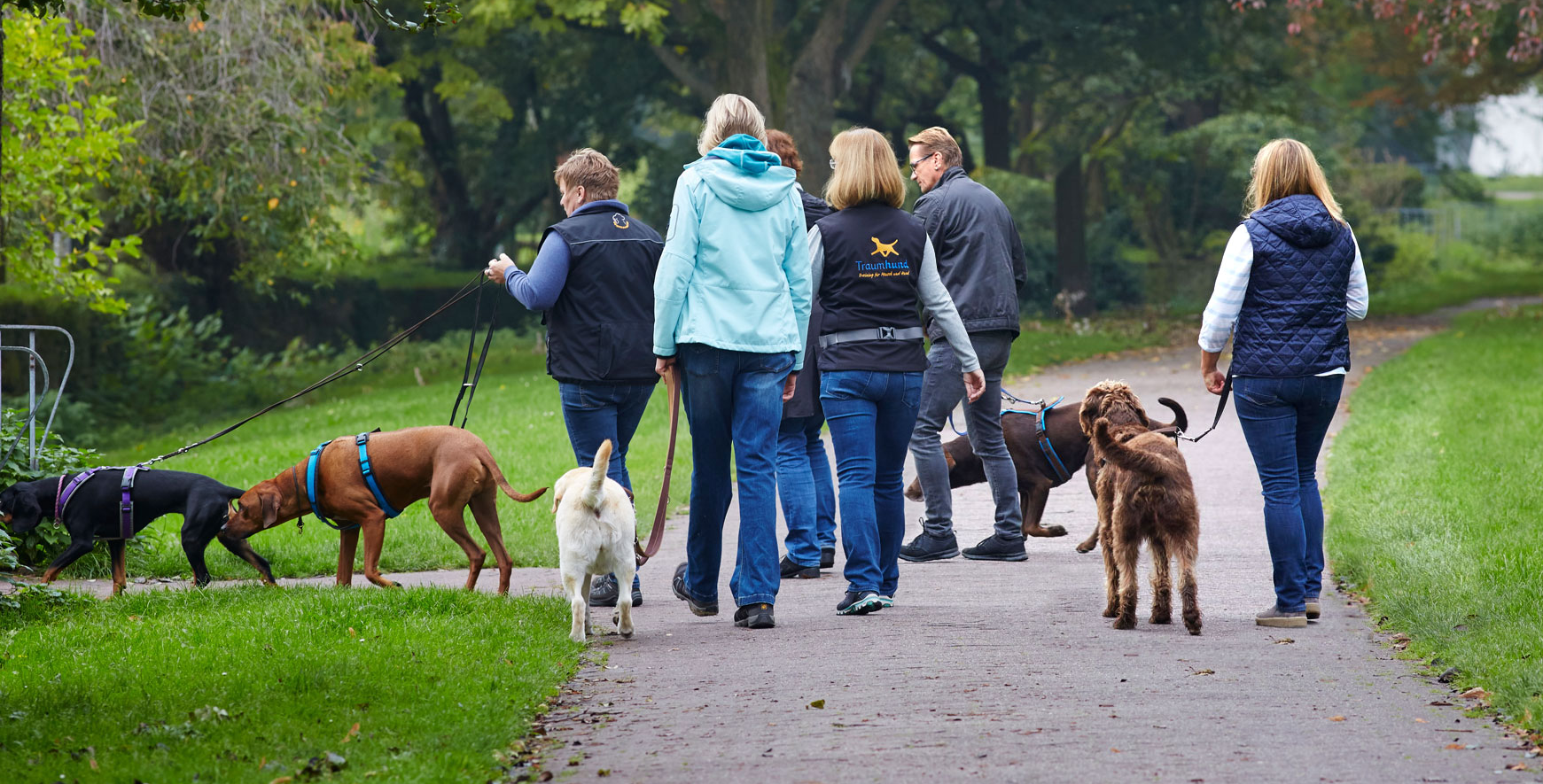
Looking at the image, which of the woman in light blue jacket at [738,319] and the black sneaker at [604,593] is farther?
the black sneaker at [604,593]

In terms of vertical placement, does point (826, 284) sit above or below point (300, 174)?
below

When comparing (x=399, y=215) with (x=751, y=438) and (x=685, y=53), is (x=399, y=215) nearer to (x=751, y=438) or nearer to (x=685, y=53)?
(x=685, y=53)

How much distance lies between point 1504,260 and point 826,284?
4149cm

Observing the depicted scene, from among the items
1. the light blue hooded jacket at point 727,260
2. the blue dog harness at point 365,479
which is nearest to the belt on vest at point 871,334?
the light blue hooded jacket at point 727,260

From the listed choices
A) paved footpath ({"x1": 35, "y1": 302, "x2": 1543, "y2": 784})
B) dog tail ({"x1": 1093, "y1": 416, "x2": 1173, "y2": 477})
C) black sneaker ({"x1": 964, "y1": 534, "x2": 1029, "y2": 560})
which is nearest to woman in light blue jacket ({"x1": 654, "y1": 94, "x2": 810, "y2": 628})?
paved footpath ({"x1": 35, "y1": 302, "x2": 1543, "y2": 784})

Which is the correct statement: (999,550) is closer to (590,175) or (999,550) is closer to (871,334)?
(871,334)

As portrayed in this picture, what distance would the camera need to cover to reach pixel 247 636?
6.02 meters

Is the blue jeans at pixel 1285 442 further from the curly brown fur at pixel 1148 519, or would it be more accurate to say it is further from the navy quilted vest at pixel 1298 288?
the curly brown fur at pixel 1148 519

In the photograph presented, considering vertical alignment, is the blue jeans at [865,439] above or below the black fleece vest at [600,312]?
below

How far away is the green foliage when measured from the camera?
39.7 ft

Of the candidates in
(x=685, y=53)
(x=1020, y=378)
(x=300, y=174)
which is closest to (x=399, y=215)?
(x=685, y=53)

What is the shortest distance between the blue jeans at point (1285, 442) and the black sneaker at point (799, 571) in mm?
2317

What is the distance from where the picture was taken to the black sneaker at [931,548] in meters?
7.95

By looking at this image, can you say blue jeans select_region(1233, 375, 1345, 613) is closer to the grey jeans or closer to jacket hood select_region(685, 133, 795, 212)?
the grey jeans
